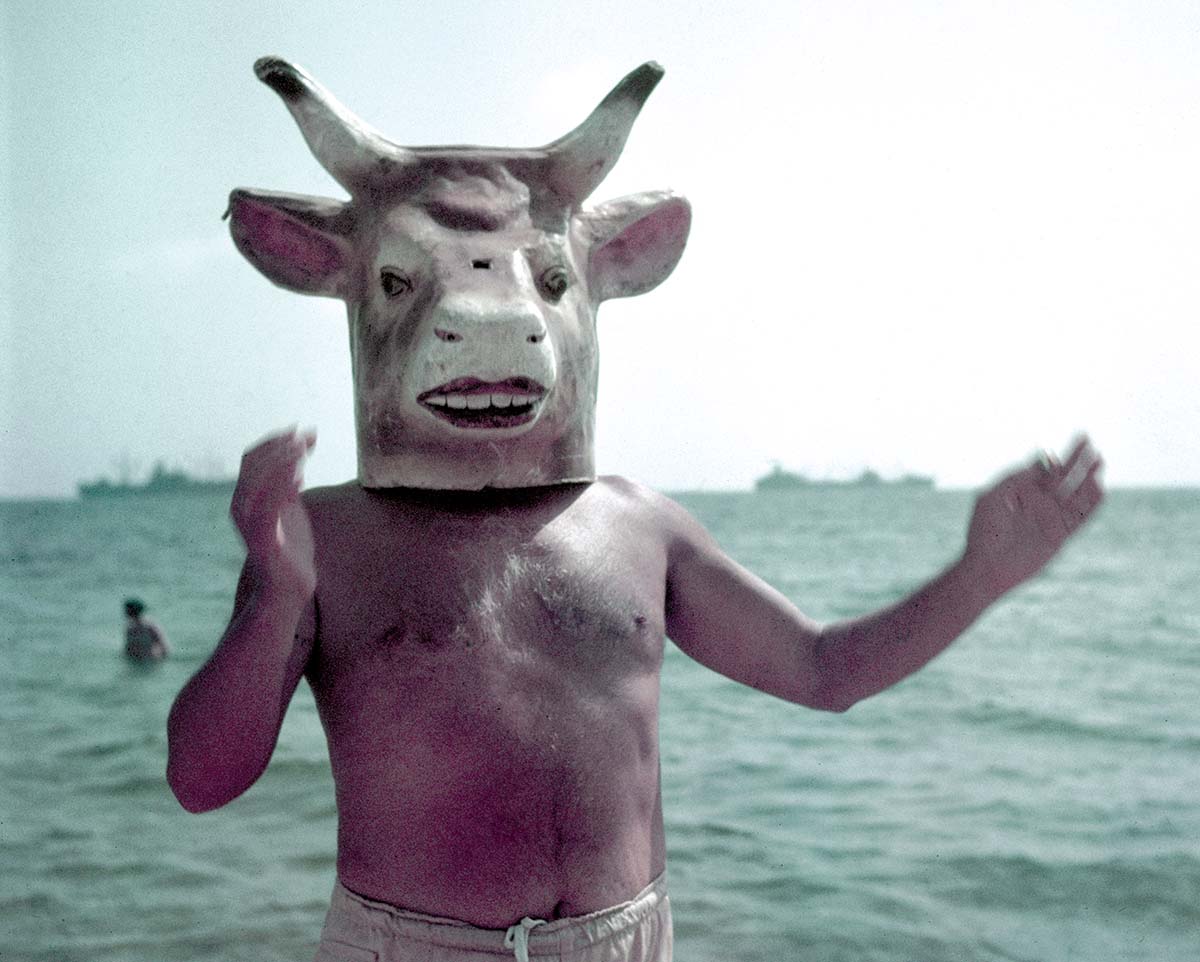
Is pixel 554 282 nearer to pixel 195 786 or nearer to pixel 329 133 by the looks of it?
pixel 329 133

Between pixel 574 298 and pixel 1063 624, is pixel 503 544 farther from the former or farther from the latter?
pixel 1063 624

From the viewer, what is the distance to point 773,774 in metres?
7.88

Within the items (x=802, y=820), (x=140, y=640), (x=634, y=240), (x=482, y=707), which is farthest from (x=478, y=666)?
(x=140, y=640)

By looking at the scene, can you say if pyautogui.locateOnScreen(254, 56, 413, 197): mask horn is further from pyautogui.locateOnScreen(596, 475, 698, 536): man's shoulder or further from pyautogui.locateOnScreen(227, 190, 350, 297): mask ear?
pyautogui.locateOnScreen(596, 475, 698, 536): man's shoulder

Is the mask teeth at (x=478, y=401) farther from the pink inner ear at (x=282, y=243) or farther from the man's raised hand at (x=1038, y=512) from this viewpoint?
the man's raised hand at (x=1038, y=512)

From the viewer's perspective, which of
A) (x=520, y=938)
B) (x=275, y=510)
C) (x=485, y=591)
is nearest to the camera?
(x=275, y=510)

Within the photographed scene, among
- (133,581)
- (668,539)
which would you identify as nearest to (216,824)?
(668,539)

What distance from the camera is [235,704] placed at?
5.96ft

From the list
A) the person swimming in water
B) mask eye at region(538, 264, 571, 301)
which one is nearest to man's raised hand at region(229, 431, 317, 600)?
mask eye at region(538, 264, 571, 301)

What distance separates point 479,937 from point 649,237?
1.10 metres

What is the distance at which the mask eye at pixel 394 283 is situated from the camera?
203 cm

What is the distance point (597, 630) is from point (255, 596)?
1.54ft

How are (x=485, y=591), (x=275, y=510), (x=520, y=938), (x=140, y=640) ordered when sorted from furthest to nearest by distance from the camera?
(x=140, y=640) → (x=485, y=591) → (x=520, y=938) → (x=275, y=510)

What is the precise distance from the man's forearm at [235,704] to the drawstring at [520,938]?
0.40 meters
